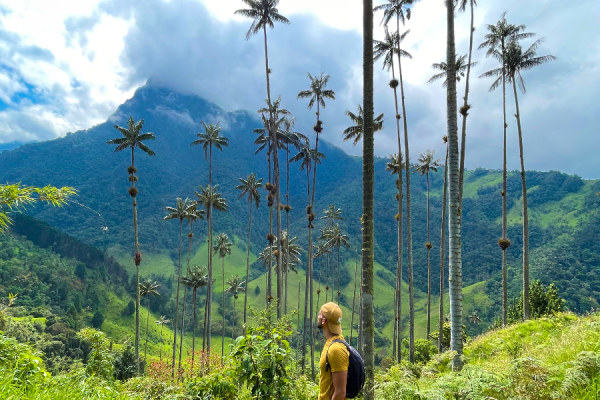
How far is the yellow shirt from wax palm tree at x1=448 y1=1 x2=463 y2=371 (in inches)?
272

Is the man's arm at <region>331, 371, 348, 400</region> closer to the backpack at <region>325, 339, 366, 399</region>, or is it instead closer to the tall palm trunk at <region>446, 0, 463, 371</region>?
the backpack at <region>325, 339, 366, 399</region>


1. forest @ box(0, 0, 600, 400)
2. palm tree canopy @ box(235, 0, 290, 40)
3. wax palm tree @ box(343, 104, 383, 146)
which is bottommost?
forest @ box(0, 0, 600, 400)

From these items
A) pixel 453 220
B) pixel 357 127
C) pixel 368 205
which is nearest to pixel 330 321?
pixel 368 205

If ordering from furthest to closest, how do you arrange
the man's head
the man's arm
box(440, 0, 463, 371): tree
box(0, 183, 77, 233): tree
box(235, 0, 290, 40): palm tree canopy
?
box(235, 0, 290, 40): palm tree canopy, box(440, 0, 463, 371): tree, box(0, 183, 77, 233): tree, the man's head, the man's arm

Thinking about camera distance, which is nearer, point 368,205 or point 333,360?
point 333,360

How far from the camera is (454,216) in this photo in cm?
1000

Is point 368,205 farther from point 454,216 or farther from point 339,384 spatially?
point 339,384

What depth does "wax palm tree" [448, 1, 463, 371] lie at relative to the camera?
9.31m

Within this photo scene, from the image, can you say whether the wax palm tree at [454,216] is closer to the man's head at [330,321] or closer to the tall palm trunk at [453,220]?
the tall palm trunk at [453,220]

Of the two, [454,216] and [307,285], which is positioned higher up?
[454,216]

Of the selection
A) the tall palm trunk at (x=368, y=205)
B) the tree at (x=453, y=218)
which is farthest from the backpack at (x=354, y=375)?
the tree at (x=453, y=218)

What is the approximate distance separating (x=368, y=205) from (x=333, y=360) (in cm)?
486

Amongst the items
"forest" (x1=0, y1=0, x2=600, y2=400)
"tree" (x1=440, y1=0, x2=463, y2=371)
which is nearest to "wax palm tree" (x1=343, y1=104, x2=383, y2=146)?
"forest" (x1=0, y1=0, x2=600, y2=400)

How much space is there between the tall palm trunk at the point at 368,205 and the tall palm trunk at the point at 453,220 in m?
3.34
